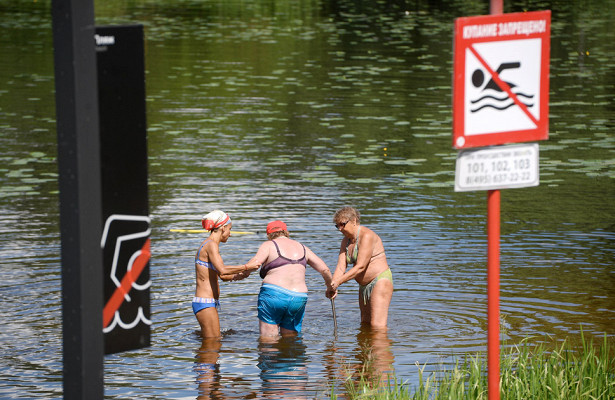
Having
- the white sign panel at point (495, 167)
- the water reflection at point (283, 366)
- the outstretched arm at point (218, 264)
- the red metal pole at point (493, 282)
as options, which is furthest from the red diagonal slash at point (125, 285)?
the outstretched arm at point (218, 264)

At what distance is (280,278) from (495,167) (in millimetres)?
4830

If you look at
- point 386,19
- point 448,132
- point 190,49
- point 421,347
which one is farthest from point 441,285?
point 386,19

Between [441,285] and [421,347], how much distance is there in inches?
86.8

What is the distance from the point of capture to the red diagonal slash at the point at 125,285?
16.3 feet

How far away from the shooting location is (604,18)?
1954 inches

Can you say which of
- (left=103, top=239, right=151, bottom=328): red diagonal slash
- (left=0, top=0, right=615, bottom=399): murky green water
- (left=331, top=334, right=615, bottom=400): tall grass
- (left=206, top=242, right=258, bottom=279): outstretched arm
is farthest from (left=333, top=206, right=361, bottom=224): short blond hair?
(left=103, top=239, right=151, bottom=328): red diagonal slash

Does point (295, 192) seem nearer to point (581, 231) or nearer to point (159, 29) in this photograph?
point (581, 231)

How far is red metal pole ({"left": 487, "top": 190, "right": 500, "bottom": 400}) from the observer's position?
595cm

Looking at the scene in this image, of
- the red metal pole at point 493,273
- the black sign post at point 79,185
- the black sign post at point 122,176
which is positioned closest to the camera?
the black sign post at point 79,185

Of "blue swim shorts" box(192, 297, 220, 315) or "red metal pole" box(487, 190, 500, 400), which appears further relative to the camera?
"blue swim shorts" box(192, 297, 220, 315)

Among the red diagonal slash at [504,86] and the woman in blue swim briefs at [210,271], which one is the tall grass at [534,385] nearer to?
the red diagonal slash at [504,86]

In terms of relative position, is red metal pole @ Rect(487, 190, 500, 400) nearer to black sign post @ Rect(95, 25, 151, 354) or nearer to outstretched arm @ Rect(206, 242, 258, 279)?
black sign post @ Rect(95, 25, 151, 354)

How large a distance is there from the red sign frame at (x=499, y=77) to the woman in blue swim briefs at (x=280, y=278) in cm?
474

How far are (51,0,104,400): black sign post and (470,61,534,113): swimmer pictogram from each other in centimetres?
221
